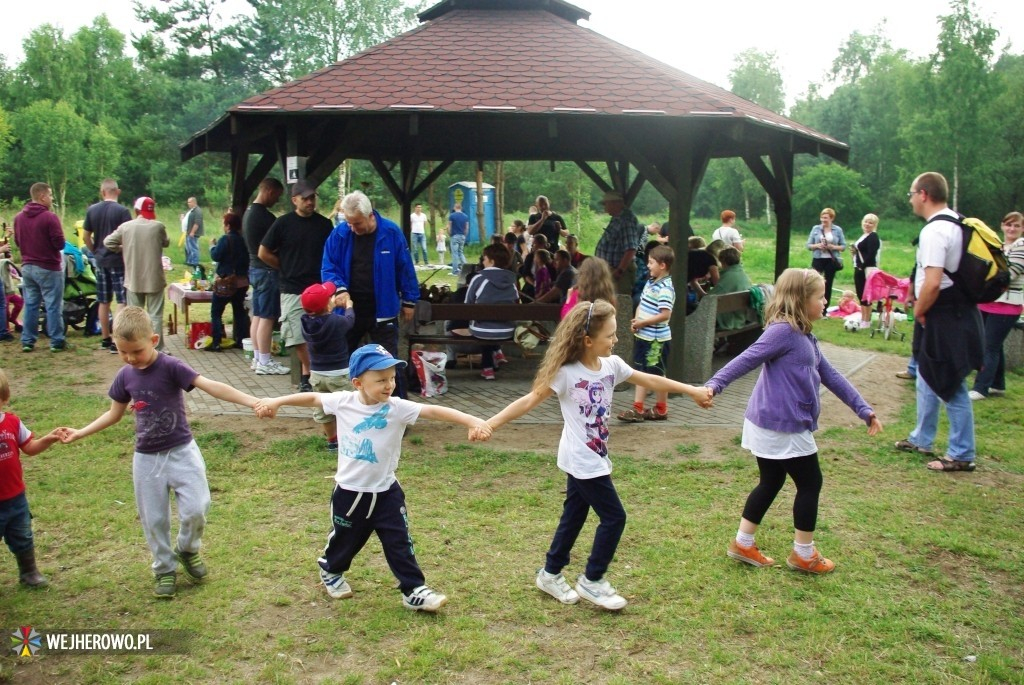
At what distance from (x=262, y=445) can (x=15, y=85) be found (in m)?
58.1

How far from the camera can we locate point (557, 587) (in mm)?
4312

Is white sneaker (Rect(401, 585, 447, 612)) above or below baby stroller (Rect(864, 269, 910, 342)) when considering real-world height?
below

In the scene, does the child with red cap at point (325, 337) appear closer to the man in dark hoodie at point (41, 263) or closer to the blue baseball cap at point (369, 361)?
the blue baseball cap at point (369, 361)

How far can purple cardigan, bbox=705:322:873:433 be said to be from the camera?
175 inches

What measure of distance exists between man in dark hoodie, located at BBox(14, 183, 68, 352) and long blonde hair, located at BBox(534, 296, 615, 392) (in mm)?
8811

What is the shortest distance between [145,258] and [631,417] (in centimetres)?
600

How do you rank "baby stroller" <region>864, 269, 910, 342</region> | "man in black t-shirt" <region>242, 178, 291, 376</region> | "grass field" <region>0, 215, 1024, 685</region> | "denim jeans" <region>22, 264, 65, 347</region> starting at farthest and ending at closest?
"baby stroller" <region>864, 269, 910, 342</region> < "denim jeans" <region>22, 264, 65, 347</region> < "man in black t-shirt" <region>242, 178, 291, 376</region> < "grass field" <region>0, 215, 1024, 685</region>

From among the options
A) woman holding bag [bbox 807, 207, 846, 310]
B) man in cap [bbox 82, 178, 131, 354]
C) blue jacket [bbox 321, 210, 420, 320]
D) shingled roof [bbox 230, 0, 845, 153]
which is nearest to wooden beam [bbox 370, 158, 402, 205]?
shingled roof [bbox 230, 0, 845, 153]

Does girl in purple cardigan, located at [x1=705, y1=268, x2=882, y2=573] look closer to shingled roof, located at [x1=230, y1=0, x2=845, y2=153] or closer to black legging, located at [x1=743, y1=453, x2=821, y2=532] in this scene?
black legging, located at [x1=743, y1=453, x2=821, y2=532]

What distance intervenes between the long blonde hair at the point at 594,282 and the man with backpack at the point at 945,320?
220cm

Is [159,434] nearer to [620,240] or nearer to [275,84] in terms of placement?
[620,240]

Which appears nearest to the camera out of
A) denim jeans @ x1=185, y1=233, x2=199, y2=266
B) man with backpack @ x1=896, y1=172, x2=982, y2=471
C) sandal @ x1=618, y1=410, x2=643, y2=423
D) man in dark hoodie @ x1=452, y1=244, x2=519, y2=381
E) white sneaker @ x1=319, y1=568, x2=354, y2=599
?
white sneaker @ x1=319, y1=568, x2=354, y2=599

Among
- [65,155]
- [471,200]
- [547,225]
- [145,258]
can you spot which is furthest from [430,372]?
[65,155]

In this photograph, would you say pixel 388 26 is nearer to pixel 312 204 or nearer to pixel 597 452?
pixel 312 204
